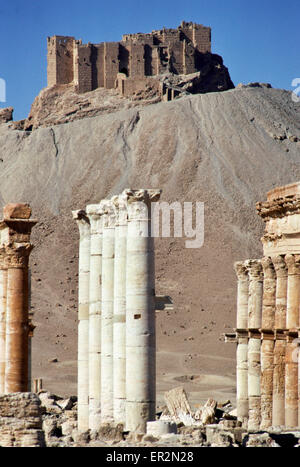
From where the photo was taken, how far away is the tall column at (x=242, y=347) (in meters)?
31.2

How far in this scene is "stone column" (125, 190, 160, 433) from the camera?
73.3ft

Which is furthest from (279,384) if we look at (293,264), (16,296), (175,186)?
(175,186)

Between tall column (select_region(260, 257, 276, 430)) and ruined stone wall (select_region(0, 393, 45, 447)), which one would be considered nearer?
ruined stone wall (select_region(0, 393, 45, 447))

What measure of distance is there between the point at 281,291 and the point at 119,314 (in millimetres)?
5042

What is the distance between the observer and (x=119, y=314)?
80.0 ft

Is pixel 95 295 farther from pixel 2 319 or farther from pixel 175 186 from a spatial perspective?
pixel 175 186

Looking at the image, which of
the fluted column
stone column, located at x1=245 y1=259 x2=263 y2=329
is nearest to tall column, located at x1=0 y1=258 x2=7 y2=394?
Answer: the fluted column

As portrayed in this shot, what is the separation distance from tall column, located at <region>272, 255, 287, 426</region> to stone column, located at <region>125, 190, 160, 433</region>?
17.8ft

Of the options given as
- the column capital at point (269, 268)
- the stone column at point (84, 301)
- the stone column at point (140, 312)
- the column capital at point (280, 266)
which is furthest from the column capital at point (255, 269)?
the stone column at point (140, 312)

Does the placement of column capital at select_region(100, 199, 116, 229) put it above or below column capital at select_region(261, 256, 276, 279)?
above

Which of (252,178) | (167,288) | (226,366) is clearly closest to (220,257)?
(167,288)

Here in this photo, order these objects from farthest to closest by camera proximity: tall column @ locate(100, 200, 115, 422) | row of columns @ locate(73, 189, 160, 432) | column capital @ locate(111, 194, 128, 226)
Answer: tall column @ locate(100, 200, 115, 422) → column capital @ locate(111, 194, 128, 226) → row of columns @ locate(73, 189, 160, 432)

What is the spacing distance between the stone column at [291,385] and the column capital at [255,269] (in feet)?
14.8

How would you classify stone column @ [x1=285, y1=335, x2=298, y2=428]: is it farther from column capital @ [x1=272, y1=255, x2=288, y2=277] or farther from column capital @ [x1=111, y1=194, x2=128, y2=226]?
column capital @ [x1=111, y1=194, x2=128, y2=226]
